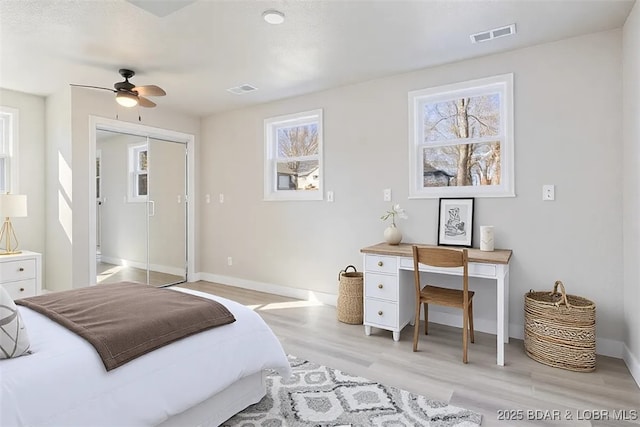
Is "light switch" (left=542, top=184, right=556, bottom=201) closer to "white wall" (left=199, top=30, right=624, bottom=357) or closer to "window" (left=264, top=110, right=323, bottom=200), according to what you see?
"white wall" (left=199, top=30, right=624, bottom=357)

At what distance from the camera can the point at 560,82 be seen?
286cm

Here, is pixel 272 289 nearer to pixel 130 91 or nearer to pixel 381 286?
pixel 381 286

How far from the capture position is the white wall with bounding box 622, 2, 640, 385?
229cm

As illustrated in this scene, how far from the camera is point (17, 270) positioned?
11.7 feet

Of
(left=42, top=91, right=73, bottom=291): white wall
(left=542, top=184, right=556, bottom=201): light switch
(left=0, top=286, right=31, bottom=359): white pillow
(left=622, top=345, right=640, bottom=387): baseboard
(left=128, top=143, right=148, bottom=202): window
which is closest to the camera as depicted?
(left=0, top=286, right=31, bottom=359): white pillow

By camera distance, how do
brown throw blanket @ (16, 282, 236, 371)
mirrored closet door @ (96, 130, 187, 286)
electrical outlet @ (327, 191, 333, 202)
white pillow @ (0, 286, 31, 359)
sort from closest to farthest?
white pillow @ (0, 286, 31, 359) → brown throw blanket @ (16, 282, 236, 371) → electrical outlet @ (327, 191, 333, 202) → mirrored closet door @ (96, 130, 187, 286)

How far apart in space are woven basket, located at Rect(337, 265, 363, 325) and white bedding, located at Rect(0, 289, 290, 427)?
1676 mm

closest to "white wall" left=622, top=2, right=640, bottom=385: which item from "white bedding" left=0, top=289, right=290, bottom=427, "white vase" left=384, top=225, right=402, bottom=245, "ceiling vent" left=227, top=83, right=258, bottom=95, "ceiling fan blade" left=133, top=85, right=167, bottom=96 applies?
"white vase" left=384, top=225, right=402, bottom=245

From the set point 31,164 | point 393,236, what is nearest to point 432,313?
point 393,236

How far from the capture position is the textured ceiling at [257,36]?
7.77 ft

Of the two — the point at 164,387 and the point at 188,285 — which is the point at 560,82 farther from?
the point at 188,285

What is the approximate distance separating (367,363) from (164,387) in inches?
61.2

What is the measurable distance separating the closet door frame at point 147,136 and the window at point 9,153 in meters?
0.89

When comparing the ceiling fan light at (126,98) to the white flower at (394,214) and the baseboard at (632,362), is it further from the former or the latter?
the baseboard at (632,362)
